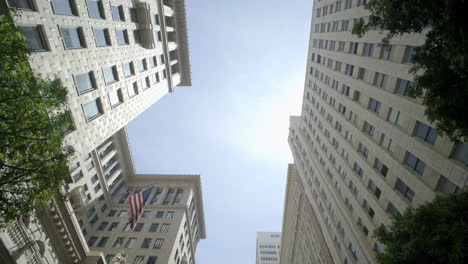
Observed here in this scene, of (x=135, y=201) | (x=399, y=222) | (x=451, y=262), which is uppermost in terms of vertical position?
(x=451, y=262)

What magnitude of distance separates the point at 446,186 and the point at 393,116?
731cm

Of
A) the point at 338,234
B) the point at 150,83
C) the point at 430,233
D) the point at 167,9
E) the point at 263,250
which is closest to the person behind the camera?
the point at 430,233

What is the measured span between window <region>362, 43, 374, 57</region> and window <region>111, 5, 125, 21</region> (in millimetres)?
26704

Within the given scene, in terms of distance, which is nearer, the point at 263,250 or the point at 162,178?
the point at 162,178

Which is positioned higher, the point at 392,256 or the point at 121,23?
the point at 121,23

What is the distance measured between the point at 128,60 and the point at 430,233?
28858 millimetres

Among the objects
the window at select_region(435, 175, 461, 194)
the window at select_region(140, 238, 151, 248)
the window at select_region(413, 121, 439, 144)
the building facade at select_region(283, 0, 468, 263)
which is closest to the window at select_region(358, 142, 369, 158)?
the building facade at select_region(283, 0, 468, 263)

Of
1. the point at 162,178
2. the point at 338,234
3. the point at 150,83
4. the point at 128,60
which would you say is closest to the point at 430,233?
the point at 338,234

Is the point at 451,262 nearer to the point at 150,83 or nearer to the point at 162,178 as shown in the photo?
the point at 150,83

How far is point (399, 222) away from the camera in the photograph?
36.1 ft

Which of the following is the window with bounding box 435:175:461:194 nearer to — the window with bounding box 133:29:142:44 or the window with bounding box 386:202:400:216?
the window with bounding box 386:202:400:216

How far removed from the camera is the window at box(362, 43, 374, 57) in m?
23.7

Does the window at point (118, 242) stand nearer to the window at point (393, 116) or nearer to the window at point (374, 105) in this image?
the window at point (374, 105)

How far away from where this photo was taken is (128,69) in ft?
86.5
